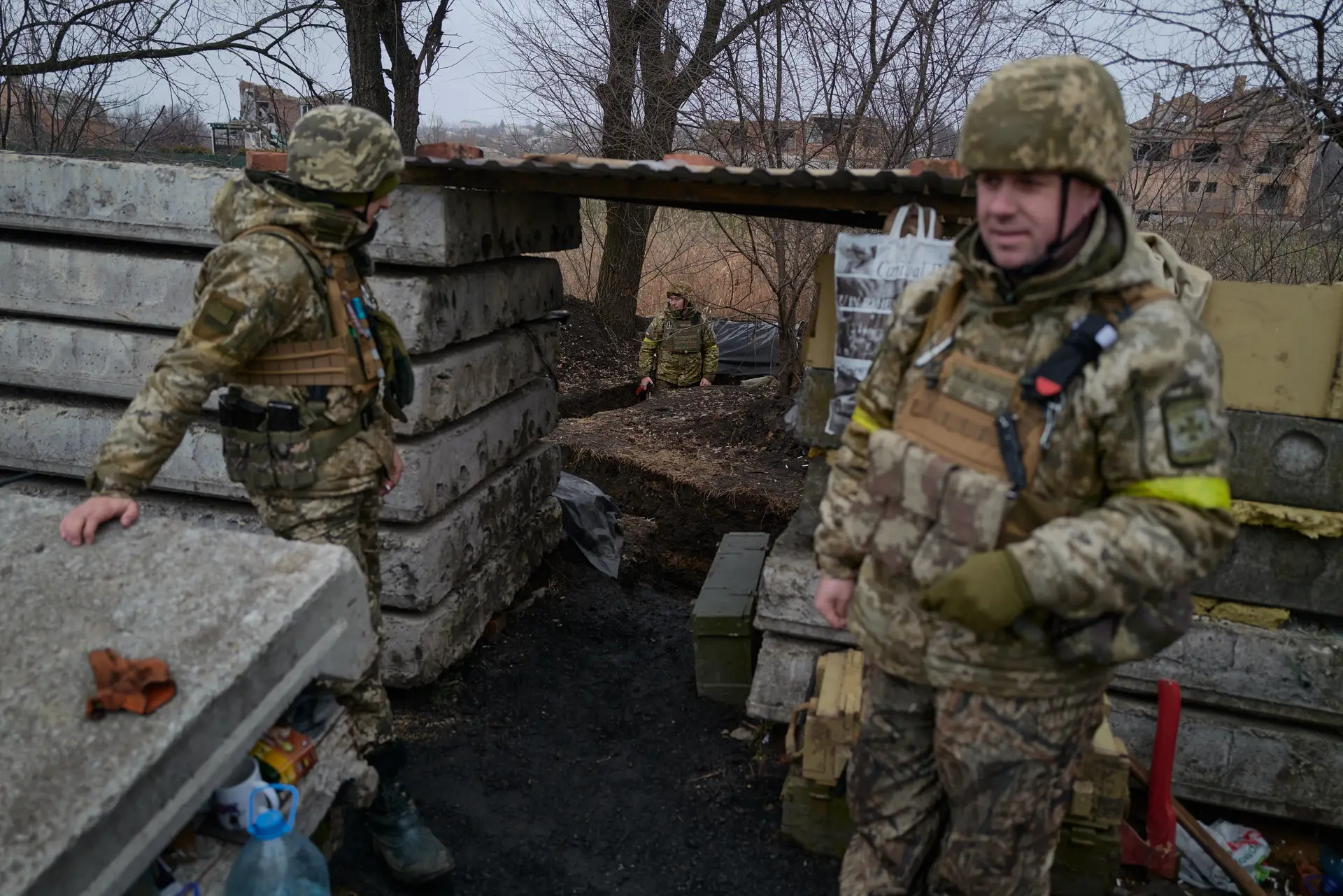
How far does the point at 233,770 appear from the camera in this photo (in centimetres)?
229

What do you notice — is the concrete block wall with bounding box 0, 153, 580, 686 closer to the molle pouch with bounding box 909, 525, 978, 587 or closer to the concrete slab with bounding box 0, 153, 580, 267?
the concrete slab with bounding box 0, 153, 580, 267

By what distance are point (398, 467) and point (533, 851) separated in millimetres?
1498

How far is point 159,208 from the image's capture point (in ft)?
14.2

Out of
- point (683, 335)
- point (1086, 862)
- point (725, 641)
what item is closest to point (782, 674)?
point (725, 641)

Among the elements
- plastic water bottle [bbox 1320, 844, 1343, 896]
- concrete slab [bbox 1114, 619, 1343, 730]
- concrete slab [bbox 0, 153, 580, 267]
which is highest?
concrete slab [bbox 0, 153, 580, 267]

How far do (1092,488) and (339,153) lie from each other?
2.30 m

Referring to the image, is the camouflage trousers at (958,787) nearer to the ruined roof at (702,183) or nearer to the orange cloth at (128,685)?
the orange cloth at (128,685)

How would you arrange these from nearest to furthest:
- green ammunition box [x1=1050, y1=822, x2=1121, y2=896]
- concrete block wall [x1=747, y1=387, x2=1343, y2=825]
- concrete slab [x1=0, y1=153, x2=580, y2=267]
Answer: green ammunition box [x1=1050, y1=822, x2=1121, y2=896]
concrete block wall [x1=747, y1=387, x2=1343, y2=825]
concrete slab [x1=0, y1=153, x2=580, y2=267]

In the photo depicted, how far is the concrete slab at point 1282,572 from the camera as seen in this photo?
148 inches

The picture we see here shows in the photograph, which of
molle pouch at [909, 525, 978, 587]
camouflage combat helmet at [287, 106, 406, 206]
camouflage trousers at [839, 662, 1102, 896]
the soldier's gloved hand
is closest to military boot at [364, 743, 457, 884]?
camouflage trousers at [839, 662, 1102, 896]

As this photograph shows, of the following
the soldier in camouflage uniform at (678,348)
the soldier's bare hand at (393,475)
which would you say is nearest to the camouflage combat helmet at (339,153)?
the soldier's bare hand at (393,475)

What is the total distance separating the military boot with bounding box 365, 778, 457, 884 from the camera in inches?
127

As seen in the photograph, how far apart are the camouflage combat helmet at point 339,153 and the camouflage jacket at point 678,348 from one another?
321 inches

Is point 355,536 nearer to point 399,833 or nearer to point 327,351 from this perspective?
point 327,351
